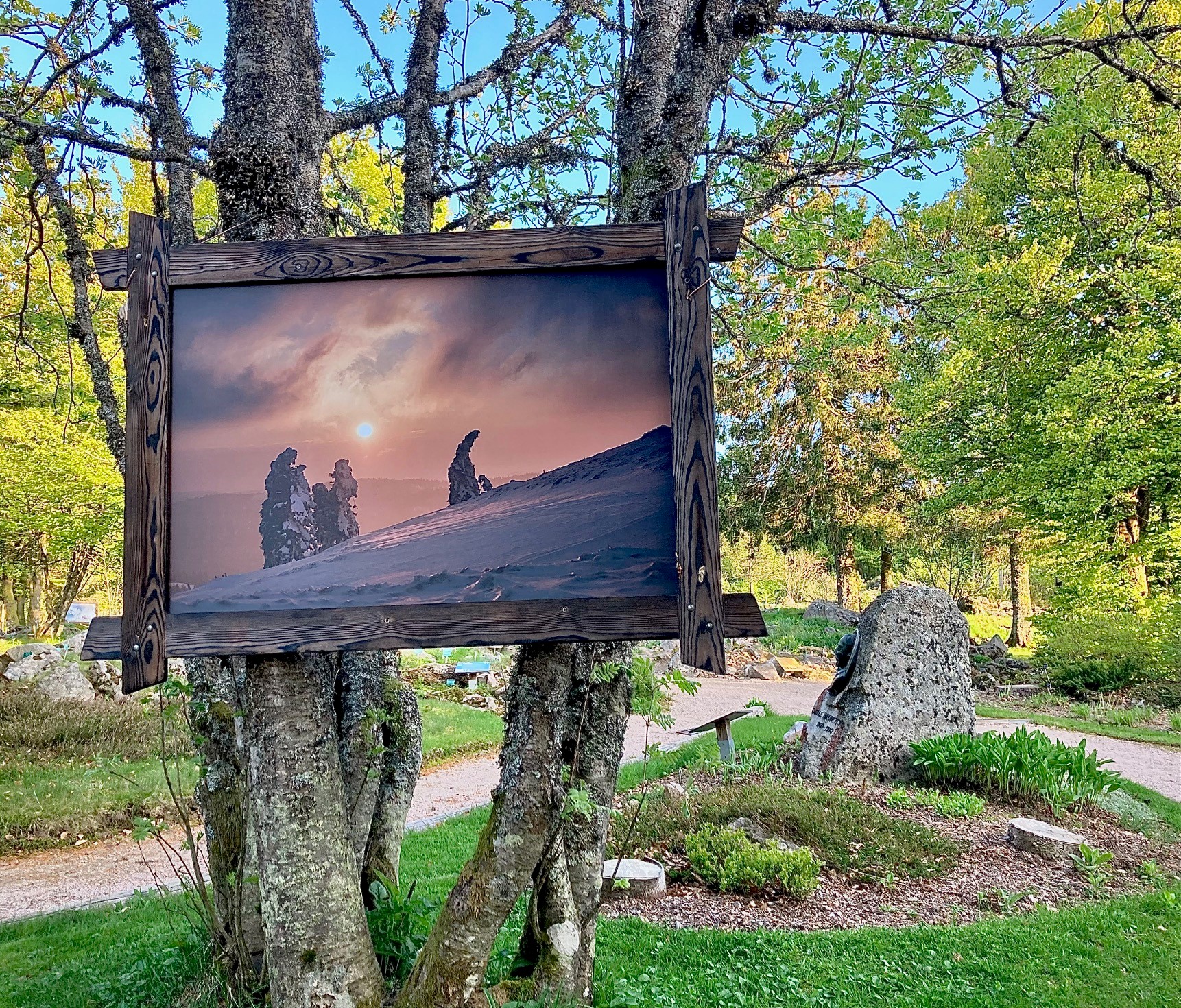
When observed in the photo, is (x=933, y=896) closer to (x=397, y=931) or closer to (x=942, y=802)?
(x=942, y=802)

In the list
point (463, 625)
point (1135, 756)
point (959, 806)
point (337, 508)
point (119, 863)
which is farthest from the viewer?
point (1135, 756)

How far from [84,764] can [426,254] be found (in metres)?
8.40

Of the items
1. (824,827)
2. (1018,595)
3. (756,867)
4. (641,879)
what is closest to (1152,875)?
(824,827)

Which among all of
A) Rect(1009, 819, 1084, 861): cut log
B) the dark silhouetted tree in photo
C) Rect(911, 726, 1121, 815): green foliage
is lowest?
Rect(1009, 819, 1084, 861): cut log

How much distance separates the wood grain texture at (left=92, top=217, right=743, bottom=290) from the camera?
2.19m

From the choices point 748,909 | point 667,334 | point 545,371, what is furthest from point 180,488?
point 748,909

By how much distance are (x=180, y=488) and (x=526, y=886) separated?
166 cm

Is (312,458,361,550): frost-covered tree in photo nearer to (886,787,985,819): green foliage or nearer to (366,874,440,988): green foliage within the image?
(366,874,440,988): green foliage

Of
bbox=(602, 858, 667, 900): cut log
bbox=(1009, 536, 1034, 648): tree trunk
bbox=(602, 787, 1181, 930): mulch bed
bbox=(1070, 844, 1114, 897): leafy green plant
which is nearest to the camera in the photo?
bbox=(602, 787, 1181, 930): mulch bed

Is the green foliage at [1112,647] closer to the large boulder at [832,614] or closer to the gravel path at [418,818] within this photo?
the gravel path at [418,818]

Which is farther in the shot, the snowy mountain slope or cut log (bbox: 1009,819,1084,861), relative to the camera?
cut log (bbox: 1009,819,1084,861)

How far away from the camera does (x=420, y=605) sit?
2047 mm

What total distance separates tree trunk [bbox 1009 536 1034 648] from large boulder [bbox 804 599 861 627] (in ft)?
13.4

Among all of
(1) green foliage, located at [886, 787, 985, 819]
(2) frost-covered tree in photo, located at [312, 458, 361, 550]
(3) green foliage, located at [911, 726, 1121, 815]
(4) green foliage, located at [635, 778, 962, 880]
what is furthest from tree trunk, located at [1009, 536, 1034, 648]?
(2) frost-covered tree in photo, located at [312, 458, 361, 550]
